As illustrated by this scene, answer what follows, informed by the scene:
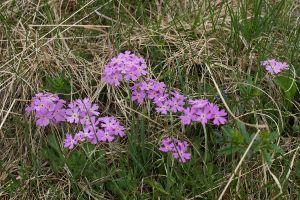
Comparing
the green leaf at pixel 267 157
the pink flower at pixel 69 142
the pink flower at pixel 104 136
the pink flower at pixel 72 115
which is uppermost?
the green leaf at pixel 267 157

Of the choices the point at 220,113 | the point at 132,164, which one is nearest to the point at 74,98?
the point at 132,164

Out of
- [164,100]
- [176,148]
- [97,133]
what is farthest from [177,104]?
[97,133]

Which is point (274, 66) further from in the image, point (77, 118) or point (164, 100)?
point (77, 118)

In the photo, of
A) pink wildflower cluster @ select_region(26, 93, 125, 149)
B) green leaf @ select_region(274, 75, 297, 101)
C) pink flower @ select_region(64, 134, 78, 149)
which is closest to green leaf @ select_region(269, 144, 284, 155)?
green leaf @ select_region(274, 75, 297, 101)

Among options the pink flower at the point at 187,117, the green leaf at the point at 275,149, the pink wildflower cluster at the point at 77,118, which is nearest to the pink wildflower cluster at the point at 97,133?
the pink wildflower cluster at the point at 77,118

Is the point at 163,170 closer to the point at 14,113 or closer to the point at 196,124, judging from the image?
the point at 196,124

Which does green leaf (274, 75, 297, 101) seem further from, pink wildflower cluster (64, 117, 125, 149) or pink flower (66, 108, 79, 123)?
pink flower (66, 108, 79, 123)

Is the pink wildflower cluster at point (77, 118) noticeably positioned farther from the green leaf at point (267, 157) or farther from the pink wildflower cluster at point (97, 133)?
the green leaf at point (267, 157)
